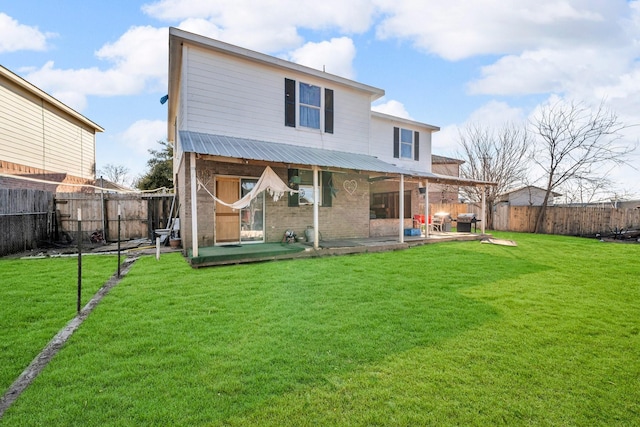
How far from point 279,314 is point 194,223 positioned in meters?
3.94

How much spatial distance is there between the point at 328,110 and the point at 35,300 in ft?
30.7

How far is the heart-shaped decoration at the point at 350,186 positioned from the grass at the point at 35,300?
24.6ft

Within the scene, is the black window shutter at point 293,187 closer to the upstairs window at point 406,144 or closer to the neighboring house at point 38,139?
the upstairs window at point 406,144

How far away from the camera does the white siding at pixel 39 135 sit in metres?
11.3

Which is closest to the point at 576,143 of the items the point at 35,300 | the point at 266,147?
the point at 266,147

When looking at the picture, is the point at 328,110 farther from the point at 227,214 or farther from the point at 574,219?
the point at 574,219

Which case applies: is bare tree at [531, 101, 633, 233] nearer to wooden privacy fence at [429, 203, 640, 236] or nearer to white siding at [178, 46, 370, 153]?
wooden privacy fence at [429, 203, 640, 236]

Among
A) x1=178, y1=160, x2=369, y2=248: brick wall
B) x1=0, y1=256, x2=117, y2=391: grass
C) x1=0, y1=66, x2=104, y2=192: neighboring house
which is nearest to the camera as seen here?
x1=0, y1=256, x2=117, y2=391: grass

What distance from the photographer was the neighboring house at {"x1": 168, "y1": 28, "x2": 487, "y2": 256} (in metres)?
8.38

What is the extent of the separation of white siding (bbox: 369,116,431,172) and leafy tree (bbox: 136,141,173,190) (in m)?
15.6

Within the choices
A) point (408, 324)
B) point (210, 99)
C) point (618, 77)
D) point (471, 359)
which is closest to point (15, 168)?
point (210, 99)

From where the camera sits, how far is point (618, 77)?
45.2 ft

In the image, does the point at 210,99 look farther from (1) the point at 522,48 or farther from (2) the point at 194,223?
(1) the point at 522,48

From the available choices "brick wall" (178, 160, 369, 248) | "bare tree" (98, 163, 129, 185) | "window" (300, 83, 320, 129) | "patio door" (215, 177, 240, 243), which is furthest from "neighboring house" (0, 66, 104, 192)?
"bare tree" (98, 163, 129, 185)
